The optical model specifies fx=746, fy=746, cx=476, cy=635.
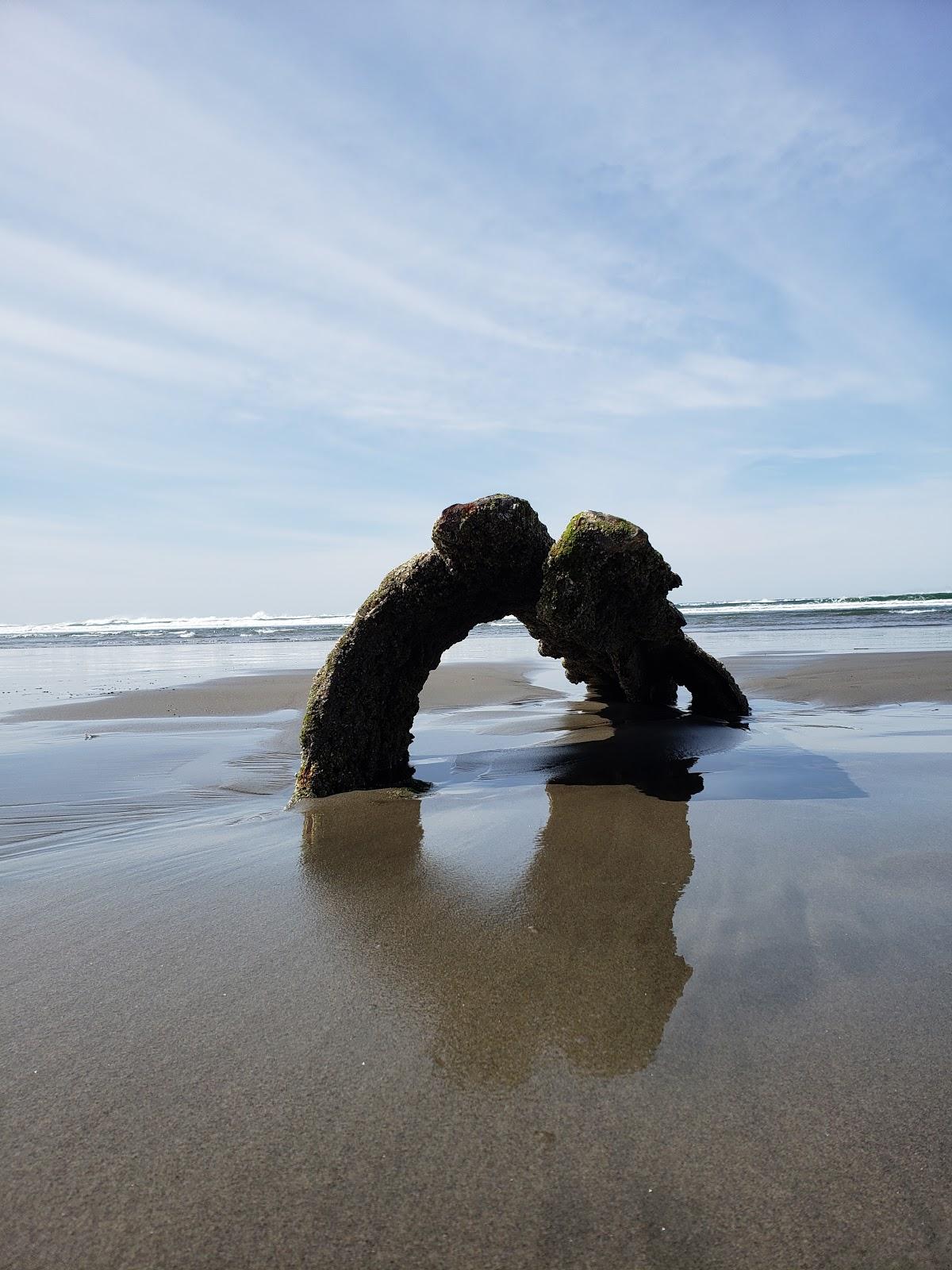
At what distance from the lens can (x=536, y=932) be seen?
2922 millimetres

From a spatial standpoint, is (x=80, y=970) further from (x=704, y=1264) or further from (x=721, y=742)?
(x=721, y=742)

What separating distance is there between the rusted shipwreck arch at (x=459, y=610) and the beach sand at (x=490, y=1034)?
2.93ft

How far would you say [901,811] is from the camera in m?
4.28

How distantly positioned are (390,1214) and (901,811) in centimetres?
379

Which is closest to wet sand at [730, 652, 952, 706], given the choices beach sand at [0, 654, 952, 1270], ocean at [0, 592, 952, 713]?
ocean at [0, 592, 952, 713]

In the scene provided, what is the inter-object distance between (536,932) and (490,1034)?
740mm

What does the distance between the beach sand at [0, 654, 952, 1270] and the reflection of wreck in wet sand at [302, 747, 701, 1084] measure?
0.02 meters

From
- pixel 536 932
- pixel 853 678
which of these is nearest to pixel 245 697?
pixel 853 678

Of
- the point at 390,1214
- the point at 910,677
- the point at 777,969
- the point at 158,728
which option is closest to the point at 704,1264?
the point at 390,1214

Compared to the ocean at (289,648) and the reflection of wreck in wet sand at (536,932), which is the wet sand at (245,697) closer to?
the ocean at (289,648)

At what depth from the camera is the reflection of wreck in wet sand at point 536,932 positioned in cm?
218

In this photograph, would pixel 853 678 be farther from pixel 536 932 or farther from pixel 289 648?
pixel 289 648

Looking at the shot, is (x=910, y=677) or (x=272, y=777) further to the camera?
(x=910, y=677)

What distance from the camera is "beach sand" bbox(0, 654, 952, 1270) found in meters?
1.52
